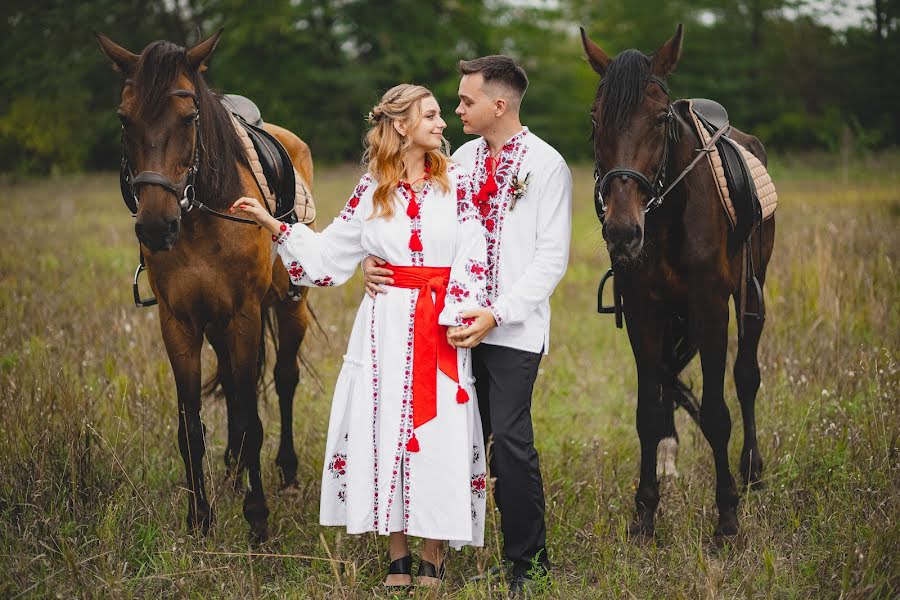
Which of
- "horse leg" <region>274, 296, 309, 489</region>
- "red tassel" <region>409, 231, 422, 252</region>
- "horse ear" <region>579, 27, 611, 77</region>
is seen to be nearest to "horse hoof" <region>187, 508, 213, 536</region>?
"horse leg" <region>274, 296, 309, 489</region>

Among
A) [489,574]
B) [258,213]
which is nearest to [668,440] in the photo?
[489,574]

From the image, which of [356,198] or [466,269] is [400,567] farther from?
[356,198]

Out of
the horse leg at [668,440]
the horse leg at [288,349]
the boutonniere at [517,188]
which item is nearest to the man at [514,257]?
the boutonniere at [517,188]

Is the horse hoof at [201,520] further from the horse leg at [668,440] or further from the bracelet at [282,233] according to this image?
the horse leg at [668,440]

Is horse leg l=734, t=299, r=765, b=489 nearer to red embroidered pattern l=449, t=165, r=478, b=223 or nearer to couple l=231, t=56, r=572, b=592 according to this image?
couple l=231, t=56, r=572, b=592

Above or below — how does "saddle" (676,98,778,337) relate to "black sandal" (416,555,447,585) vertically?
above

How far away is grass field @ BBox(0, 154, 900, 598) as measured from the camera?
315 centimetres

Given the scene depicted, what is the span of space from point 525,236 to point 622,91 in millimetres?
674

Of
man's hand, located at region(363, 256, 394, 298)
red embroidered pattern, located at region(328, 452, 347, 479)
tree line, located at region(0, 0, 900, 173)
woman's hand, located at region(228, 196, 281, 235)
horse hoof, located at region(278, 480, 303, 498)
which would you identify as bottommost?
horse hoof, located at region(278, 480, 303, 498)

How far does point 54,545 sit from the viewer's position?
11.2 feet

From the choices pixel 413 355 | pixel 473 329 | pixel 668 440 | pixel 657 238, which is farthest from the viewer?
pixel 668 440

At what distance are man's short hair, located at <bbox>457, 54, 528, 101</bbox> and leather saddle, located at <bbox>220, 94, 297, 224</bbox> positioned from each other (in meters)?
1.46

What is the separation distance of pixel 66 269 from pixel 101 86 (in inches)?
863

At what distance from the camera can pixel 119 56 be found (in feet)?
10.9
